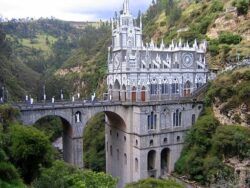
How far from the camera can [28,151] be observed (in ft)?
113

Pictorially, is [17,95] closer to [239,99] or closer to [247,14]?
[239,99]

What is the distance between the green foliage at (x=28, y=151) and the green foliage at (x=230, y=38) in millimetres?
52262

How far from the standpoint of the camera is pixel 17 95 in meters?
75.1

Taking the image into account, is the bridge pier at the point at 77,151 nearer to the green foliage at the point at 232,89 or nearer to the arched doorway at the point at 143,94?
the arched doorway at the point at 143,94

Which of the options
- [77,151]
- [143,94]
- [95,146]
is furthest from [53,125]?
[143,94]

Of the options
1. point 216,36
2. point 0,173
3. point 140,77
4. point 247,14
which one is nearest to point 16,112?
point 0,173

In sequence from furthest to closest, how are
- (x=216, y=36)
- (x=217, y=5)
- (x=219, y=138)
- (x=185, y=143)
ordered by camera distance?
(x=217, y=5)
(x=216, y=36)
(x=185, y=143)
(x=219, y=138)

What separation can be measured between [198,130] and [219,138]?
459 centimetres

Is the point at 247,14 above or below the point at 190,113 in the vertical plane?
above

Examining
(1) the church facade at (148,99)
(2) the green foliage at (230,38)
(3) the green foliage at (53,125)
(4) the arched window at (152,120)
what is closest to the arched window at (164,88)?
(1) the church facade at (148,99)

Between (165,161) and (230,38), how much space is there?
34589 millimetres

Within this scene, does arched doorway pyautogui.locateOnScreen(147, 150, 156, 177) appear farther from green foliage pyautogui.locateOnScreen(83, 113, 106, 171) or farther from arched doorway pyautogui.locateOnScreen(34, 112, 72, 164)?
green foliage pyautogui.locateOnScreen(83, 113, 106, 171)

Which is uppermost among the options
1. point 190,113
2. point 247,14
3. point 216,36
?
point 247,14

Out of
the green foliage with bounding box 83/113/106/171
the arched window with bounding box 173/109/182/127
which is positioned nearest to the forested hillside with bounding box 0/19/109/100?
the green foliage with bounding box 83/113/106/171
